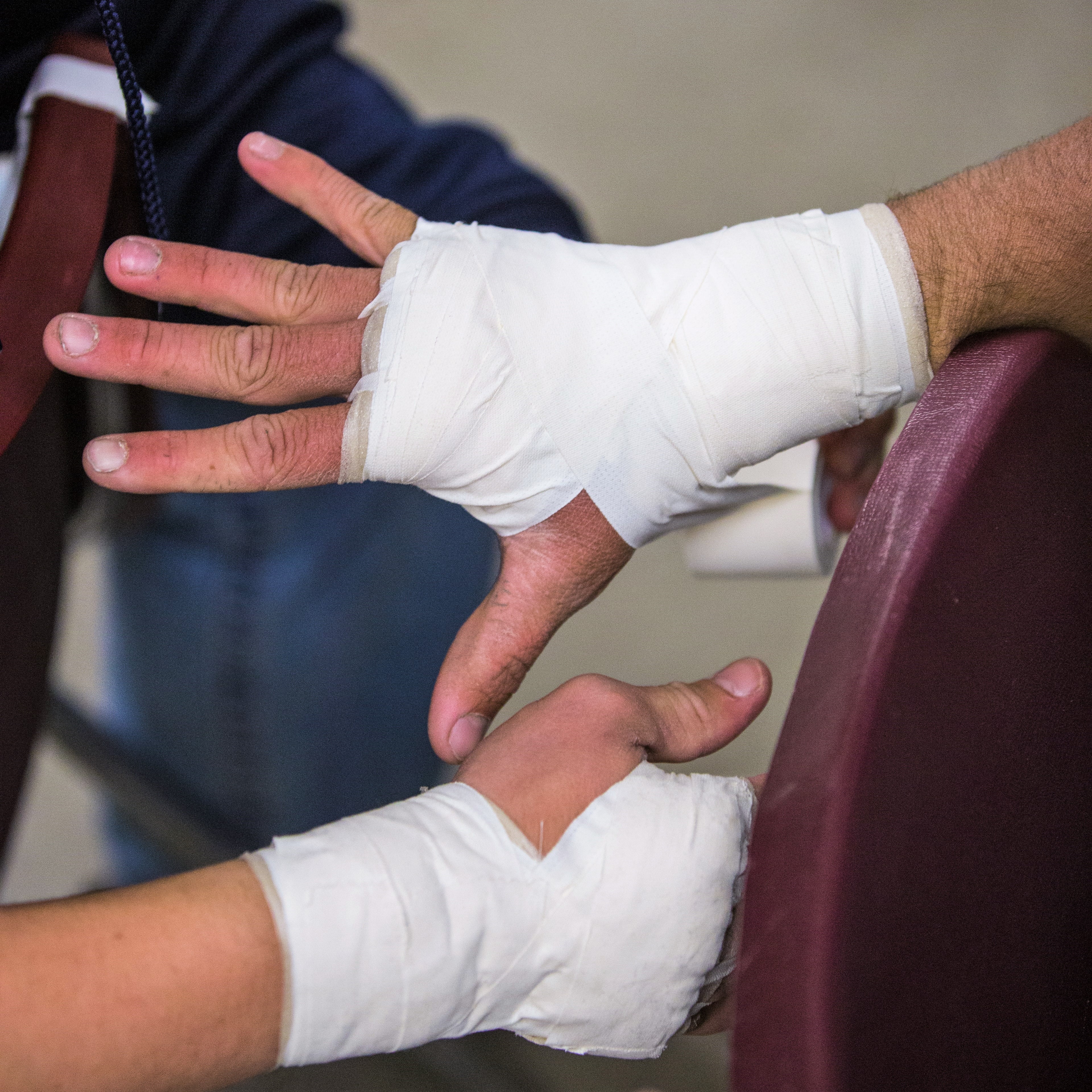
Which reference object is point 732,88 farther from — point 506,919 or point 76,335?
point 506,919

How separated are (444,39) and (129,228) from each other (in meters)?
1.43

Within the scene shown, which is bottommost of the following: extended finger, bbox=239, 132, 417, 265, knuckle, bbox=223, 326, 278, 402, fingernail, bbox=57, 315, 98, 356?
knuckle, bbox=223, 326, 278, 402

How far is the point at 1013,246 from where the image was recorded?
2.12 ft

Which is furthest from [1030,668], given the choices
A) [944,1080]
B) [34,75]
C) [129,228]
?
[34,75]

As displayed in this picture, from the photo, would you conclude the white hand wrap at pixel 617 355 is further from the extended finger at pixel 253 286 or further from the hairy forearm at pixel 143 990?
the hairy forearm at pixel 143 990

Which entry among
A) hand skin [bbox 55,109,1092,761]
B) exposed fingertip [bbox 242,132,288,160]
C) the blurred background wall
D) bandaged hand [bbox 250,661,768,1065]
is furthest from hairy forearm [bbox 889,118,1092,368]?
the blurred background wall

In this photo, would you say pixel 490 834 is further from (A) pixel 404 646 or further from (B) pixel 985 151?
(B) pixel 985 151

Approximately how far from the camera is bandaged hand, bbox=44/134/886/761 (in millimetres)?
598

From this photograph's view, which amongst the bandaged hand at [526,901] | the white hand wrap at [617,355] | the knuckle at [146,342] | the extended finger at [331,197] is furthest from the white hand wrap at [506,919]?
the extended finger at [331,197]

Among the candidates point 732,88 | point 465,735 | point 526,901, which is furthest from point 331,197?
point 732,88

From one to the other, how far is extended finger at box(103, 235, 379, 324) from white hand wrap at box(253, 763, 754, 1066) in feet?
1.14

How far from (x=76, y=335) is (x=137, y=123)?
6.0 inches

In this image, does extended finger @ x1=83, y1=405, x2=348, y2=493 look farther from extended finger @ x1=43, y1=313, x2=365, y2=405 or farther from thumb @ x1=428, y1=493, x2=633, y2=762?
thumb @ x1=428, y1=493, x2=633, y2=762

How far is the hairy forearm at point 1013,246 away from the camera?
0.63 metres
